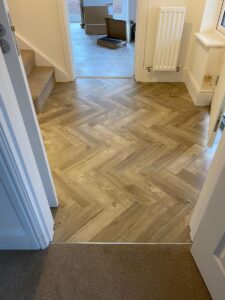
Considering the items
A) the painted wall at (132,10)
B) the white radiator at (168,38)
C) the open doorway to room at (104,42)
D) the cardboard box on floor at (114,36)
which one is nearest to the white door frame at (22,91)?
the white radiator at (168,38)

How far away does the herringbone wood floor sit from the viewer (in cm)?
142

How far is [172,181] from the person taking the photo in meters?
1.70

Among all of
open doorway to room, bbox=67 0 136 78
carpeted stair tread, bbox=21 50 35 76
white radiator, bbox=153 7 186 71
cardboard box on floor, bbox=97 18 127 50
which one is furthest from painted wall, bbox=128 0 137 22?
carpeted stair tread, bbox=21 50 35 76

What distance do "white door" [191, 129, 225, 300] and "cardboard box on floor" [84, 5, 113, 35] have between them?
533cm

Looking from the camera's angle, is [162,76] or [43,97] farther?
[162,76]

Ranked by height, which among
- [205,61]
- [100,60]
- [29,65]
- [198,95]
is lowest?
[100,60]

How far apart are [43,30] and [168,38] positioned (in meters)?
1.59

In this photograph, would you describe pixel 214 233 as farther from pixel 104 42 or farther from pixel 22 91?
pixel 104 42

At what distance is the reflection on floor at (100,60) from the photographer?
3525 millimetres

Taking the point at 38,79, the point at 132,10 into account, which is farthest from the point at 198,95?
the point at 132,10

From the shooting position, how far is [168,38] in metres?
2.79

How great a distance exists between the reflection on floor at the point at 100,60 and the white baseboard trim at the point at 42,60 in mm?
304

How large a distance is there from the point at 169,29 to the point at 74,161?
2052 mm

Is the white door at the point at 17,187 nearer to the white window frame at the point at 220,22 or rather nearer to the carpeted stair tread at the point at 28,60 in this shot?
the carpeted stair tread at the point at 28,60
